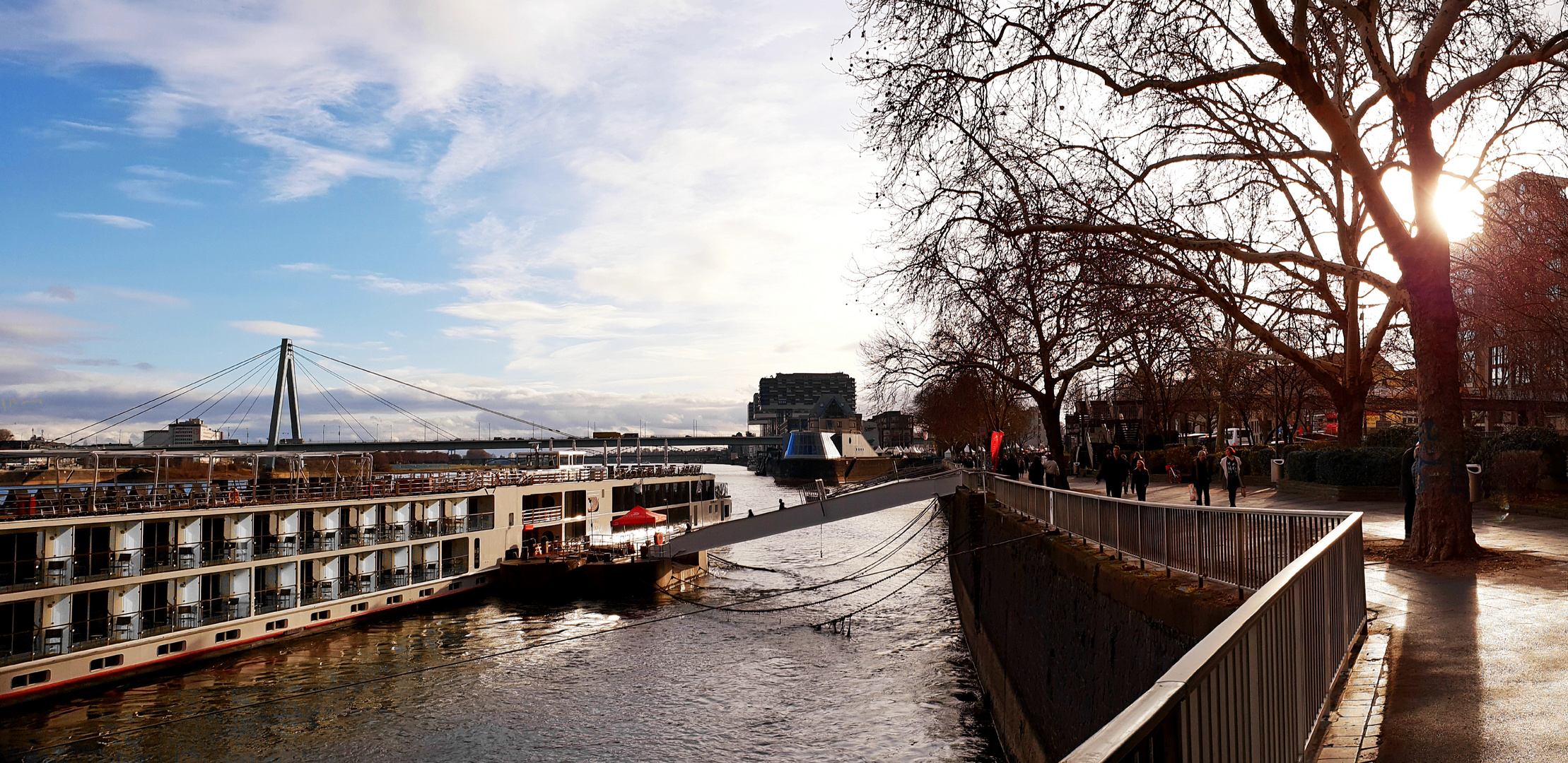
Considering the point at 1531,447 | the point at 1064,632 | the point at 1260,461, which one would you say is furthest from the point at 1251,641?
the point at 1260,461

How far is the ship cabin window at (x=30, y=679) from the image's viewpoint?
2519 centimetres

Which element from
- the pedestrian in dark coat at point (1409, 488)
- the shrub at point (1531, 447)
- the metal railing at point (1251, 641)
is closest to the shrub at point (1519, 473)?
the shrub at point (1531, 447)

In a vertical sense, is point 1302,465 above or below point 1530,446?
below

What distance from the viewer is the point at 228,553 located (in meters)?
33.2

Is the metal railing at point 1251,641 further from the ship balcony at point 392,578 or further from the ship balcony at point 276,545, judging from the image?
the ship balcony at point 392,578

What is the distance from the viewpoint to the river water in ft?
70.8

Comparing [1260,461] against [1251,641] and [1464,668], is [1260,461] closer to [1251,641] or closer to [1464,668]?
[1464,668]

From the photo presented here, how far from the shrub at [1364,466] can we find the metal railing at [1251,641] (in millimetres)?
19387

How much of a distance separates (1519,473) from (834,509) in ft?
65.0

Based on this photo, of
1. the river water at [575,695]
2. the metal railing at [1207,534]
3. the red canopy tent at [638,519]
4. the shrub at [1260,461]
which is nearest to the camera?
the metal railing at [1207,534]

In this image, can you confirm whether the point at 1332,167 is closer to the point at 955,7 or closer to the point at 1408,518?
the point at 1408,518

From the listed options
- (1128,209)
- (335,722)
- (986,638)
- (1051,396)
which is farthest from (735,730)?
(1051,396)

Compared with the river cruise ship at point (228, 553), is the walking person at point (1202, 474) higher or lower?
higher

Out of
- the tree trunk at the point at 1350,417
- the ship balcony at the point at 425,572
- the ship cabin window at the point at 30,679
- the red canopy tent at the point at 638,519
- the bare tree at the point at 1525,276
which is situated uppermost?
the bare tree at the point at 1525,276
